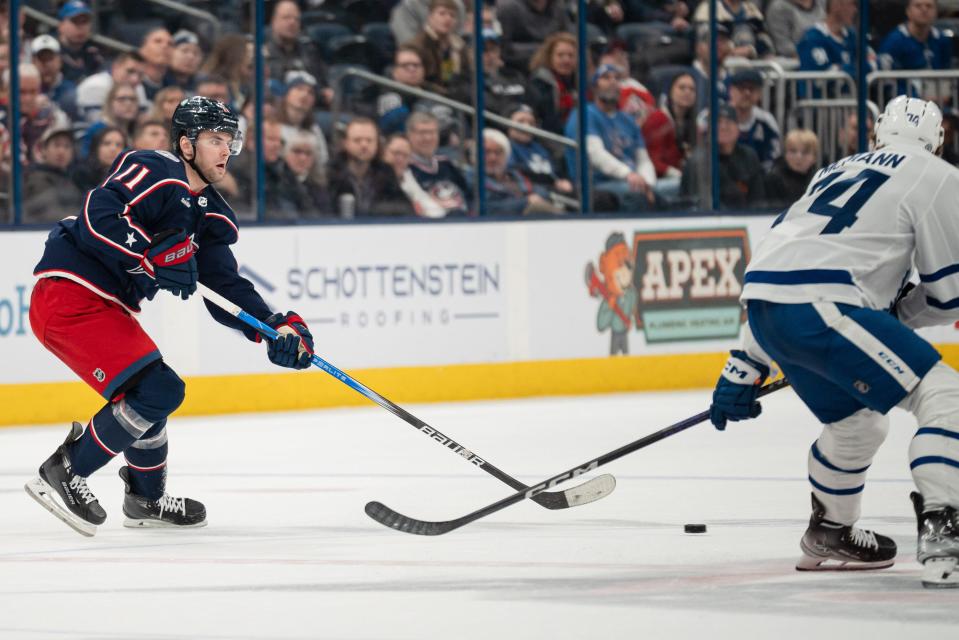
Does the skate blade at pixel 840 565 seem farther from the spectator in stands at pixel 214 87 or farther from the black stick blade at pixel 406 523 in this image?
the spectator in stands at pixel 214 87

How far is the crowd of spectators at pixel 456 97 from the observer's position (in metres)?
7.70

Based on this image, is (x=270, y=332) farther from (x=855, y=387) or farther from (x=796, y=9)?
(x=796, y=9)

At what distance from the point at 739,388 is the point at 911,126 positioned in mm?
699

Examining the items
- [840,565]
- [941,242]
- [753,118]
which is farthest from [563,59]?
[941,242]

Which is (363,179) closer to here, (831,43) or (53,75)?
(53,75)

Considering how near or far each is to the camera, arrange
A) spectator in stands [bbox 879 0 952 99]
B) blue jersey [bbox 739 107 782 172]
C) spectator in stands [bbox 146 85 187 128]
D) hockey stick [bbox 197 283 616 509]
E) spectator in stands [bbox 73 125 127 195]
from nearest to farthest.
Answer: hockey stick [bbox 197 283 616 509] < spectator in stands [bbox 73 125 127 195] < spectator in stands [bbox 146 85 187 128] < blue jersey [bbox 739 107 782 172] < spectator in stands [bbox 879 0 952 99]

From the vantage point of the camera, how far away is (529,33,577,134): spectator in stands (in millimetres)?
8914

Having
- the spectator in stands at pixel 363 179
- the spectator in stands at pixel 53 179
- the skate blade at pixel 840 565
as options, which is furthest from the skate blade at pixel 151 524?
the spectator in stands at pixel 363 179

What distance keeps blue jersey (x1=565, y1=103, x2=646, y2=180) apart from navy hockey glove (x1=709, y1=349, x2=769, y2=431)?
5.16 m

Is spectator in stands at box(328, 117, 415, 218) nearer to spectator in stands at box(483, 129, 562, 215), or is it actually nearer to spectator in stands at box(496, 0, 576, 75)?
spectator in stands at box(483, 129, 562, 215)

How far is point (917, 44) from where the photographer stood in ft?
32.3

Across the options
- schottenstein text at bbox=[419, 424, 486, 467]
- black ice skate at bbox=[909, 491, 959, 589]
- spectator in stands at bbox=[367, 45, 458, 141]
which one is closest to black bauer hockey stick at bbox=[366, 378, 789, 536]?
schottenstein text at bbox=[419, 424, 486, 467]

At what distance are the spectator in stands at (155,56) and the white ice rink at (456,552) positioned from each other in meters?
1.79

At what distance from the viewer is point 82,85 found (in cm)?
770
